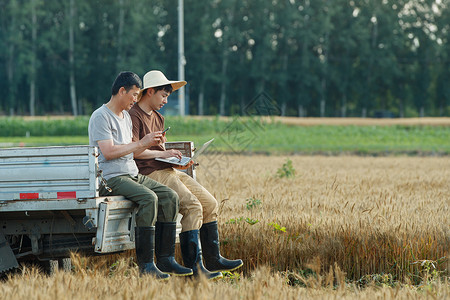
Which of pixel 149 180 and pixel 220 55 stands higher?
pixel 220 55

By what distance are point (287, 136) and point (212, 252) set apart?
29265mm

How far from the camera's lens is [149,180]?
6.55 m

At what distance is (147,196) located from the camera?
6168mm

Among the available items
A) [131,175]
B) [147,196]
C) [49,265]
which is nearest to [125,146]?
[131,175]

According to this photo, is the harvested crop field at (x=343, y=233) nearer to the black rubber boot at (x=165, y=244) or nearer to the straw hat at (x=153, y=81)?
the black rubber boot at (x=165, y=244)

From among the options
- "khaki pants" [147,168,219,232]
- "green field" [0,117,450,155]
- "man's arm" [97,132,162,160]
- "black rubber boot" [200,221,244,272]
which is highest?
"man's arm" [97,132,162,160]

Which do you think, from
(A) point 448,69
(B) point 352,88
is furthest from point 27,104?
(A) point 448,69

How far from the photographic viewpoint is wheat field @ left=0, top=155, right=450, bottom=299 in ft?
15.9

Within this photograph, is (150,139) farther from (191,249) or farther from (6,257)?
(6,257)

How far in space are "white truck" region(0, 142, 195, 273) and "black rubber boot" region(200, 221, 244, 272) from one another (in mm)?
759

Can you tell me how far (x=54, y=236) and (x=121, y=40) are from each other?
5944 centimetres

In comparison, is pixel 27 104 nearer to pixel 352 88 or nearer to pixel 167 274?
pixel 352 88

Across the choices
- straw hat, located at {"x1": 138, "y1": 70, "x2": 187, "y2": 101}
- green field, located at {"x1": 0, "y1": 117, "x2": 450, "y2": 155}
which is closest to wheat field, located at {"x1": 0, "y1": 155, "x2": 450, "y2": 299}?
straw hat, located at {"x1": 138, "y1": 70, "x2": 187, "y2": 101}

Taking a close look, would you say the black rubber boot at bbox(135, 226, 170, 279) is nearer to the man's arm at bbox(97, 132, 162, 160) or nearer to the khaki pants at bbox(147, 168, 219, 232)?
the khaki pants at bbox(147, 168, 219, 232)
